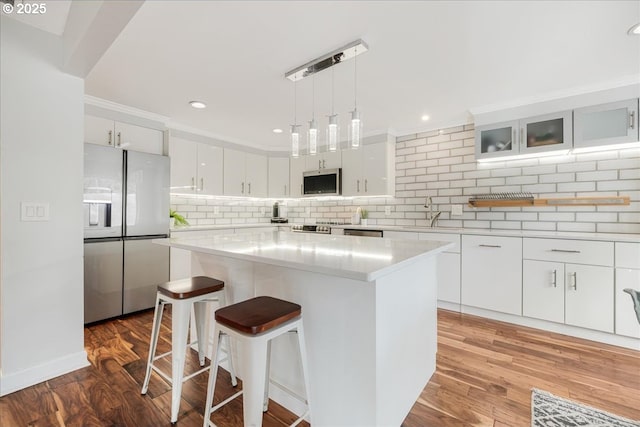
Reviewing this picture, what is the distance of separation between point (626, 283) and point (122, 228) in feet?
15.1

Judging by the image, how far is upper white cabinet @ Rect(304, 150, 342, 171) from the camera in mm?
4446

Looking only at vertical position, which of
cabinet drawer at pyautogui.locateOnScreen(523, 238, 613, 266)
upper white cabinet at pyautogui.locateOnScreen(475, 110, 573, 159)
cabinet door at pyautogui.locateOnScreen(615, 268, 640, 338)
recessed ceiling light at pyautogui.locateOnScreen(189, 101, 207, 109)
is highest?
recessed ceiling light at pyautogui.locateOnScreen(189, 101, 207, 109)

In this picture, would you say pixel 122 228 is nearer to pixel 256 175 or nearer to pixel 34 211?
pixel 34 211

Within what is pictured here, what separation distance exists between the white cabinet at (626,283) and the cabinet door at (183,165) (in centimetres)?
453

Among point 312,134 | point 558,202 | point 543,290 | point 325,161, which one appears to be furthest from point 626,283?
point 325,161

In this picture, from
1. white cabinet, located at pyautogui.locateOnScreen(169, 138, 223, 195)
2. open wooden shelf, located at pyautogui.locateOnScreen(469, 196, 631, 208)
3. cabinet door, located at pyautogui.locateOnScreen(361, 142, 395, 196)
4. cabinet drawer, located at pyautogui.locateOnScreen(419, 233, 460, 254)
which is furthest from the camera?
cabinet door, located at pyautogui.locateOnScreen(361, 142, 395, 196)

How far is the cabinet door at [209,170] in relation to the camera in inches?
158

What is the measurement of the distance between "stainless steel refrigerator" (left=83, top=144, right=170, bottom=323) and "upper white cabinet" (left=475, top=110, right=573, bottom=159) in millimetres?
3684

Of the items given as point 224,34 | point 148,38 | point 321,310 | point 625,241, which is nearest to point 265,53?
point 224,34

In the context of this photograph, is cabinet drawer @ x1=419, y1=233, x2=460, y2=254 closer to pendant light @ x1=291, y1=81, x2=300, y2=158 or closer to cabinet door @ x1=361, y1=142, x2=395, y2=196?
cabinet door @ x1=361, y1=142, x2=395, y2=196

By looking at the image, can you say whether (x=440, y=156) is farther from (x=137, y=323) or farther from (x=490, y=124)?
(x=137, y=323)

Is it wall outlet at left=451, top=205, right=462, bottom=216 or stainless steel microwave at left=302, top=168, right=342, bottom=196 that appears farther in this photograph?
stainless steel microwave at left=302, top=168, right=342, bottom=196

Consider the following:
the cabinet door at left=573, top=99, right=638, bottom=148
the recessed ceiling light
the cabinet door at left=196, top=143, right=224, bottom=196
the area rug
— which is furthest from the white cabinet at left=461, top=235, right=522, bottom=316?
the cabinet door at left=196, top=143, right=224, bottom=196

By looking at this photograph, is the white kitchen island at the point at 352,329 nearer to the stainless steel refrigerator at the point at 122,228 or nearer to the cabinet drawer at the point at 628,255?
the stainless steel refrigerator at the point at 122,228
